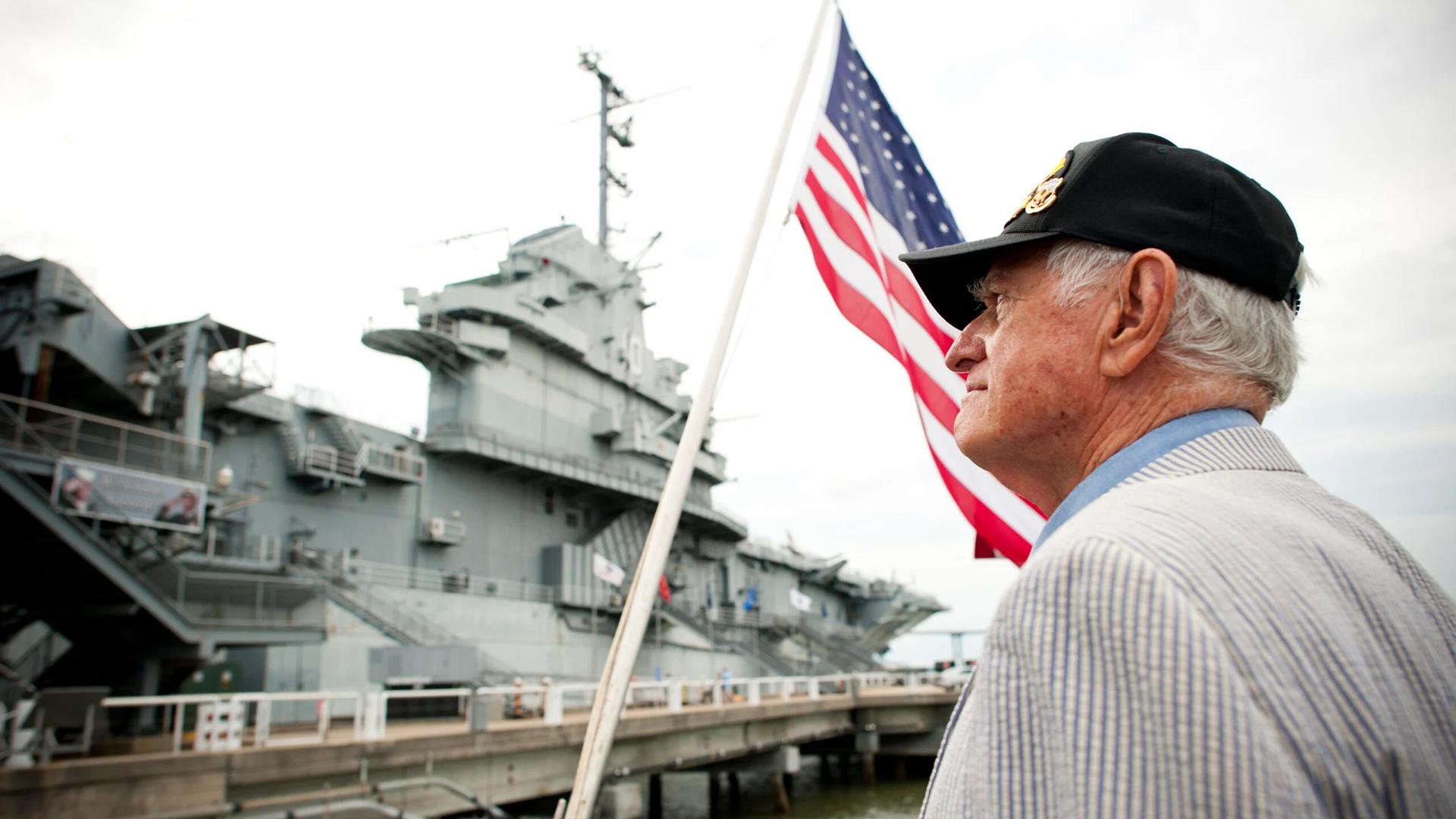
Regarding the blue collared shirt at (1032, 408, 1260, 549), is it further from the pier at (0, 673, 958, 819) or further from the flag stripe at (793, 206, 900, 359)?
the pier at (0, 673, 958, 819)

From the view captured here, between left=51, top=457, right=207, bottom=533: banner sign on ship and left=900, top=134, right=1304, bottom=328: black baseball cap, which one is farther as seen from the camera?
left=51, top=457, right=207, bottom=533: banner sign on ship

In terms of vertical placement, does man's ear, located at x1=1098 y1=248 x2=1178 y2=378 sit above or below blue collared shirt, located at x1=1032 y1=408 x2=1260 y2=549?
above

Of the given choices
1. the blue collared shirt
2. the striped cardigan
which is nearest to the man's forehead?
the blue collared shirt

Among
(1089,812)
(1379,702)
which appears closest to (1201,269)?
(1379,702)

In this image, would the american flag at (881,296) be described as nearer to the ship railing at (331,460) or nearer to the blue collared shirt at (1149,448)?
the blue collared shirt at (1149,448)

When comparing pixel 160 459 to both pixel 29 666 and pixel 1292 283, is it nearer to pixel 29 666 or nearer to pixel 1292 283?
pixel 29 666

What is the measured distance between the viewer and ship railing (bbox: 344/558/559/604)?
2086 centimetres

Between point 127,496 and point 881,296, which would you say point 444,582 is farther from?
point 881,296

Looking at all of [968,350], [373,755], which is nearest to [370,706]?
[373,755]

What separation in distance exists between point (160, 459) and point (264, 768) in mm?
7615

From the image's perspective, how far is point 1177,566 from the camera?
0.71m

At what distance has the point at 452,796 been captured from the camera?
35.4 feet

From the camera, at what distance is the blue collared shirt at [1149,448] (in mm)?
1041

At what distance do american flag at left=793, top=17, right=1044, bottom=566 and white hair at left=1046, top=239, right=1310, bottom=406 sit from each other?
3.72 meters
